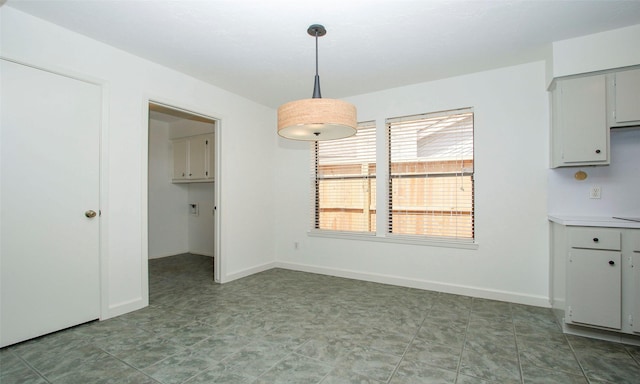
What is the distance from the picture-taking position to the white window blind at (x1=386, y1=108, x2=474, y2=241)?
3578 mm

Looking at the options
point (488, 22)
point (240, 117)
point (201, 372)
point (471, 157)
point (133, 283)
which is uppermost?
point (488, 22)

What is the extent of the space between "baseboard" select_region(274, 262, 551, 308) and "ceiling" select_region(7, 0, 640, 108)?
2440mm

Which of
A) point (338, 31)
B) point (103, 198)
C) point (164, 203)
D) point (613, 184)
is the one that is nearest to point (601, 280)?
point (613, 184)

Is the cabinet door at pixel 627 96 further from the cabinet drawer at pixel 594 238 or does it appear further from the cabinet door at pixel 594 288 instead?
the cabinet door at pixel 594 288

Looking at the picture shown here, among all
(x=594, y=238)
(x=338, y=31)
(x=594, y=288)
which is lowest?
(x=594, y=288)

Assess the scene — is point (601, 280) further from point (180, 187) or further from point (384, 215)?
point (180, 187)

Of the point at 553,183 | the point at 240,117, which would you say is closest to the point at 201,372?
the point at 240,117

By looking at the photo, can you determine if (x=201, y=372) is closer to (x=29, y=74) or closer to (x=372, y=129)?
(x=29, y=74)

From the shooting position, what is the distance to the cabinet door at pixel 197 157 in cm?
547

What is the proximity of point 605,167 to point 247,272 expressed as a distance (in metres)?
4.20

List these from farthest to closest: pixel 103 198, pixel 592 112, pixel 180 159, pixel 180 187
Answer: pixel 180 187, pixel 180 159, pixel 103 198, pixel 592 112

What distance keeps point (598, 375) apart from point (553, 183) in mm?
1780

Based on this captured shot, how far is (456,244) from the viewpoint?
3.55 m

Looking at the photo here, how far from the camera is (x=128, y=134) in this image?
9.91ft
